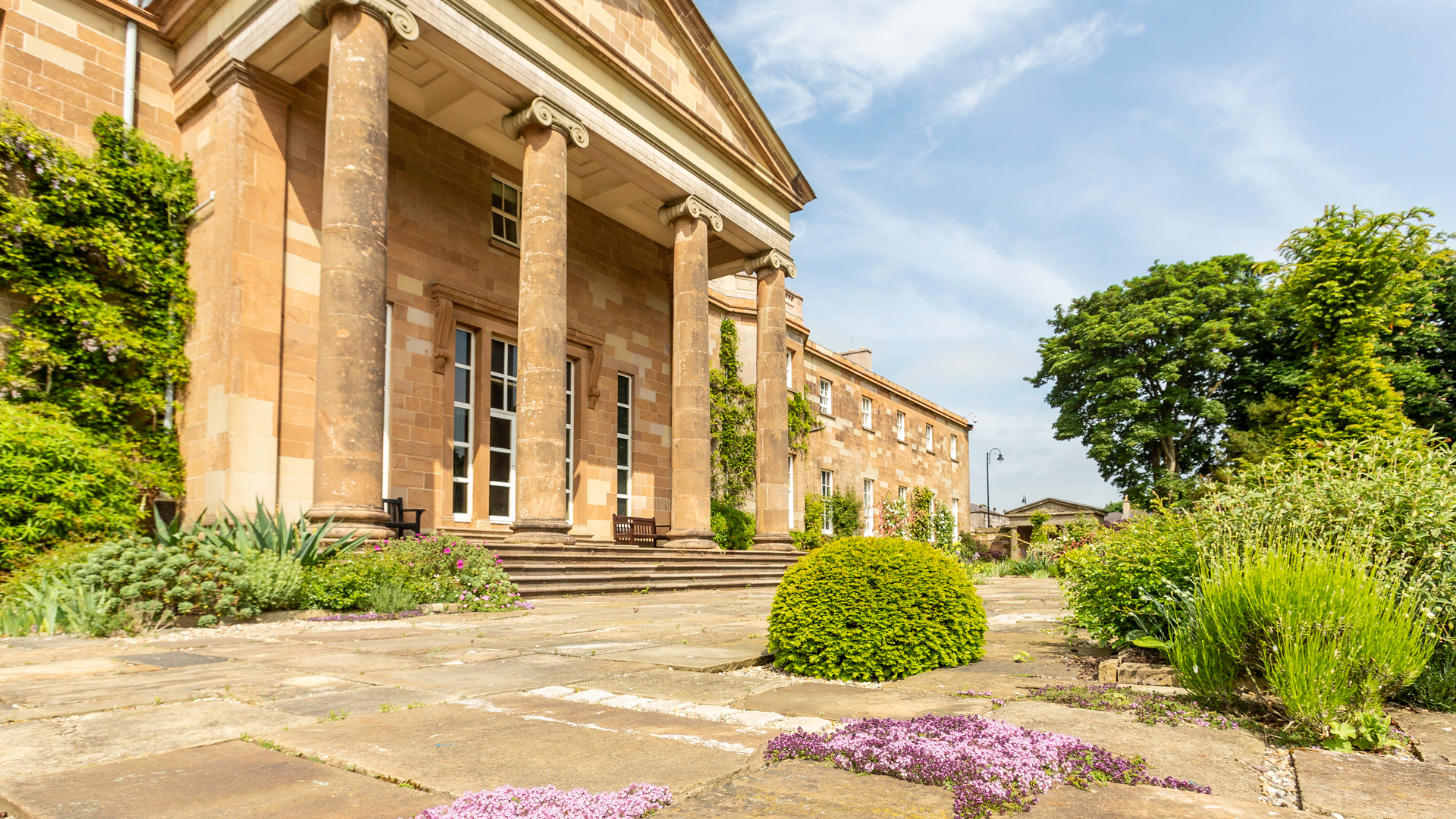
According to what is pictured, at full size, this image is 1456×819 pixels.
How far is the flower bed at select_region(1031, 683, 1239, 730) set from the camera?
327 cm

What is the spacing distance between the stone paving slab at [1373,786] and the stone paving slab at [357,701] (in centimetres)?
333

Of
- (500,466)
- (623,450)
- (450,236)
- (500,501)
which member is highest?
(450,236)

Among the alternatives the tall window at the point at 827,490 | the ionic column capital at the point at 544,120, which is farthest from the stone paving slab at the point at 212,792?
the tall window at the point at 827,490

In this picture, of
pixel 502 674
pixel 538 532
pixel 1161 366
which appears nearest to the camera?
pixel 502 674

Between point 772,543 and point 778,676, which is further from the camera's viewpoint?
point 772,543

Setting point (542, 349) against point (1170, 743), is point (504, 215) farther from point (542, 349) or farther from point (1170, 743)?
point (1170, 743)

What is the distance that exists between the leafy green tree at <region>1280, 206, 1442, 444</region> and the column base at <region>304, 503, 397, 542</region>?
1872 centimetres

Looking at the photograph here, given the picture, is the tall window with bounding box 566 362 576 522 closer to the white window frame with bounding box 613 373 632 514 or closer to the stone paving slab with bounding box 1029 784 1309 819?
the white window frame with bounding box 613 373 632 514

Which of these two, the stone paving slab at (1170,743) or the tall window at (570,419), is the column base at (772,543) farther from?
the stone paving slab at (1170,743)

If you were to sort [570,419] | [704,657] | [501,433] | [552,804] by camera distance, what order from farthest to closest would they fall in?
[570,419] < [501,433] < [704,657] < [552,804]

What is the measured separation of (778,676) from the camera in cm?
470

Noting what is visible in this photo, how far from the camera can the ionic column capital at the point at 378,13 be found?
33.8ft

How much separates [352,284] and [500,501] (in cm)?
659

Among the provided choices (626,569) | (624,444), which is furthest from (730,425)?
(626,569)
